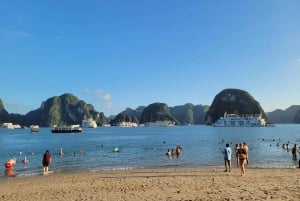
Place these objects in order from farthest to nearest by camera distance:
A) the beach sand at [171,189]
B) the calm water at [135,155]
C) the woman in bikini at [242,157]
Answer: the calm water at [135,155], the woman in bikini at [242,157], the beach sand at [171,189]

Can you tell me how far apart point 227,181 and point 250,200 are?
20.1 feet

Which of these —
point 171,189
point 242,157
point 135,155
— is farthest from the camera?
point 135,155

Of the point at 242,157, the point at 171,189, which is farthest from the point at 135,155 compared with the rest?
the point at 171,189

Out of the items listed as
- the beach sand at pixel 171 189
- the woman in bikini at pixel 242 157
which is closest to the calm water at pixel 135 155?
Answer: the woman in bikini at pixel 242 157

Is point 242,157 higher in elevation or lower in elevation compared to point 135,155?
higher

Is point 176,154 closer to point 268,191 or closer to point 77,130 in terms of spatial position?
point 268,191

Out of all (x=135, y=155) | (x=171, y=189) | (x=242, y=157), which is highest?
(x=242, y=157)

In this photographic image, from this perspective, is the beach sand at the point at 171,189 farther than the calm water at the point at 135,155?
No

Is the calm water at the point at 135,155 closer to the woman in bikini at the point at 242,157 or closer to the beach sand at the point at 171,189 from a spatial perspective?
the woman in bikini at the point at 242,157

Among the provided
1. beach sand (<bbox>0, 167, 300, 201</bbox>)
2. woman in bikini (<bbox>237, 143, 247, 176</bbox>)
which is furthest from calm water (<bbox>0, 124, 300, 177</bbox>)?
beach sand (<bbox>0, 167, 300, 201</bbox>)

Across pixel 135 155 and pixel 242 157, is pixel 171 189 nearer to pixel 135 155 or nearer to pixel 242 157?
pixel 242 157

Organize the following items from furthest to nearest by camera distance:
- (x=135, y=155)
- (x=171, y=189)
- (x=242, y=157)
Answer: (x=135, y=155) < (x=242, y=157) < (x=171, y=189)

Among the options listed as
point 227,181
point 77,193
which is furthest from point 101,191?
point 227,181

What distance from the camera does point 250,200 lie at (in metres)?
16.2
